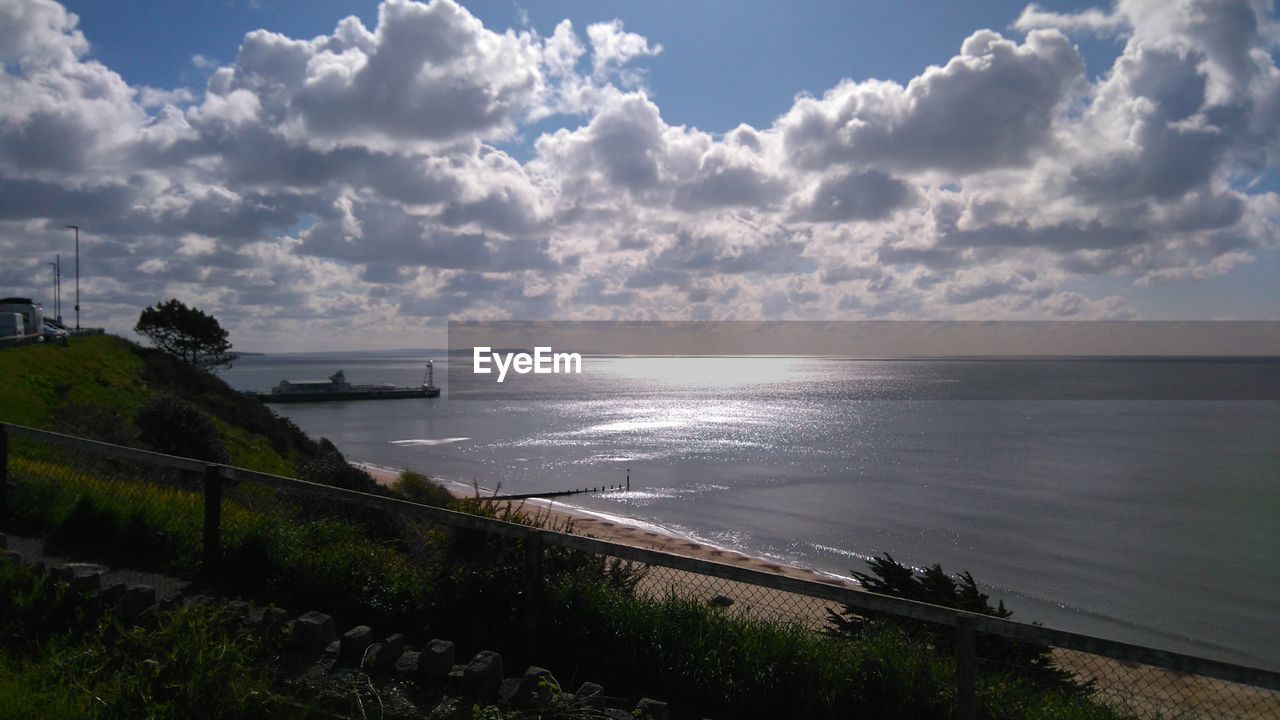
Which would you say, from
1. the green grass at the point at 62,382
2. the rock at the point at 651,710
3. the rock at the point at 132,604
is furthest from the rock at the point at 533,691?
the green grass at the point at 62,382

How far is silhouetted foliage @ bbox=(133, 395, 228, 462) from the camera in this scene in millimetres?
22750

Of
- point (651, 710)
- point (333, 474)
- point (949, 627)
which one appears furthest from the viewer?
point (333, 474)

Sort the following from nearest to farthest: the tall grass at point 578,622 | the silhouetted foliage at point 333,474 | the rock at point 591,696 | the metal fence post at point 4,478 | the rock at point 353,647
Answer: the rock at point 591,696
the tall grass at point 578,622
the rock at point 353,647
the metal fence post at point 4,478
the silhouetted foliage at point 333,474

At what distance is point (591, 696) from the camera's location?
4.02 metres

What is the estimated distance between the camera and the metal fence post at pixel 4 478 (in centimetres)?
782

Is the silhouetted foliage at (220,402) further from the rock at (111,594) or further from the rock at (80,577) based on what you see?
the rock at (111,594)

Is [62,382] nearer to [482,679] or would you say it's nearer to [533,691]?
[482,679]

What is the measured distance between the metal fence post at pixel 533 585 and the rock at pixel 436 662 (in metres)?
0.82

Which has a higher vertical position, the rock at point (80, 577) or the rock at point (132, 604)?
the rock at point (80, 577)

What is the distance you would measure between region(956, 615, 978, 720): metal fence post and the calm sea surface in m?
3.99

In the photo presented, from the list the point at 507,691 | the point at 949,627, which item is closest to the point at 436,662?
the point at 507,691

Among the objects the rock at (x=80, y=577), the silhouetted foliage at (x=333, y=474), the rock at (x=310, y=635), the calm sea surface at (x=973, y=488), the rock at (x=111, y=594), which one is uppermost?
the rock at (x=80, y=577)

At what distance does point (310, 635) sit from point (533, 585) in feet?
4.47

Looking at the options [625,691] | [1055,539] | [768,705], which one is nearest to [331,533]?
[625,691]
